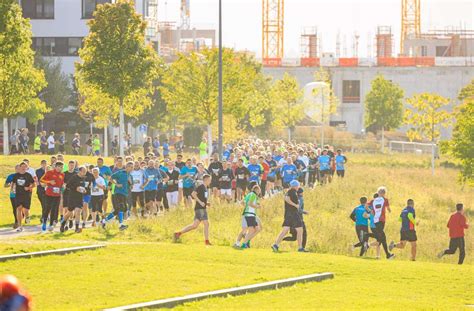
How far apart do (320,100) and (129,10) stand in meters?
44.4

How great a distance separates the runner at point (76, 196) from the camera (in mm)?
24812

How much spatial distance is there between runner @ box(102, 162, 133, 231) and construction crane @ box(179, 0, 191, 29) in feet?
340

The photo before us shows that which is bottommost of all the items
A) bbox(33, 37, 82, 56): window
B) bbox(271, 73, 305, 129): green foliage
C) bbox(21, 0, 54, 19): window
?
bbox(271, 73, 305, 129): green foliage

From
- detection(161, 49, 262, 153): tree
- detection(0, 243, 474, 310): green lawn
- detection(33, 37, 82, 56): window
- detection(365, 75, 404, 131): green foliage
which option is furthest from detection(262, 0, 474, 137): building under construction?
detection(0, 243, 474, 310): green lawn

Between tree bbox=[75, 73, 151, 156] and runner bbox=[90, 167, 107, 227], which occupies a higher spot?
tree bbox=[75, 73, 151, 156]

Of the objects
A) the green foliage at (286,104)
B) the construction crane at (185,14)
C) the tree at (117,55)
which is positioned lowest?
the green foliage at (286,104)

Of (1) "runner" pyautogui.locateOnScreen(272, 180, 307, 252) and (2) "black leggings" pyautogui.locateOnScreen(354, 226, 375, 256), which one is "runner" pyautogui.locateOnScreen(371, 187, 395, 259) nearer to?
(2) "black leggings" pyautogui.locateOnScreen(354, 226, 375, 256)

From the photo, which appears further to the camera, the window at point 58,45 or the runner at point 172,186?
the window at point 58,45

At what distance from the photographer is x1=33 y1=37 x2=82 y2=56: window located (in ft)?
237

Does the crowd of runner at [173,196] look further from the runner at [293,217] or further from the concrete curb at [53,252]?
the concrete curb at [53,252]

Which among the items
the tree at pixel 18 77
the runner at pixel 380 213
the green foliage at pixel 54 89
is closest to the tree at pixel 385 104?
the green foliage at pixel 54 89

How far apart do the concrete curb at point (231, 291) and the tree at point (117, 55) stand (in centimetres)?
2621

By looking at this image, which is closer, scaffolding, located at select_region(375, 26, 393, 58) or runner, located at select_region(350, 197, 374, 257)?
runner, located at select_region(350, 197, 374, 257)

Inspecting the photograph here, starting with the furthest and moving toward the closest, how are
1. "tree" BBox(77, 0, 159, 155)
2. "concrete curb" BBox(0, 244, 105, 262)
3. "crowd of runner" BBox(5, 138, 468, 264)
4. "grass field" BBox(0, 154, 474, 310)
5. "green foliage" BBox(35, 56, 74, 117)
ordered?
"green foliage" BBox(35, 56, 74, 117) < "tree" BBox(77, 0, 159, 155) < "crowd of runner" BBox(5, 138, 468, 264) < "concrete curb" BBox(0, 244, 105, 262) < "grass field" BBox(0, 154, 474, 310)
